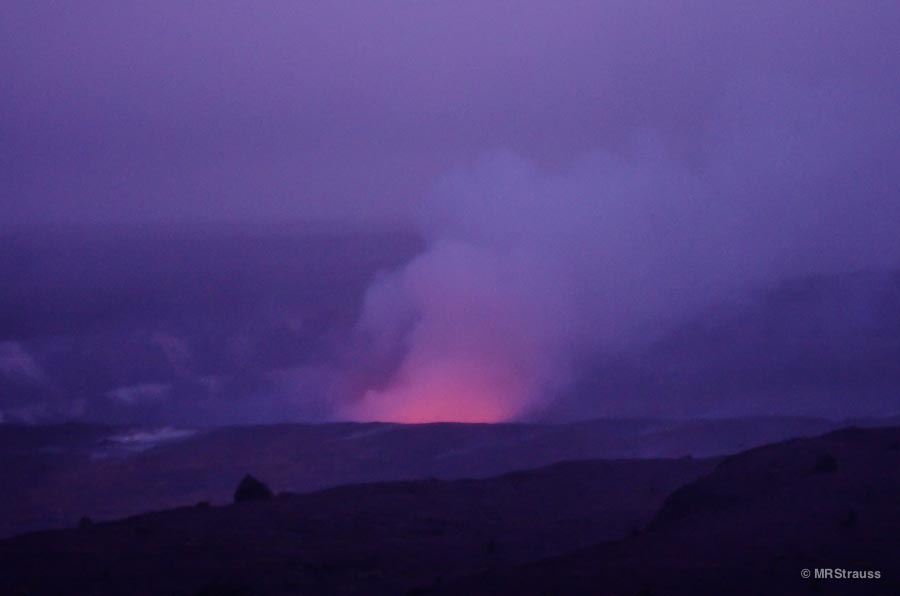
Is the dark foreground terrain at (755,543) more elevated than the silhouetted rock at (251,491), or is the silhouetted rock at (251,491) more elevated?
the silhouetted rock at (251,491)

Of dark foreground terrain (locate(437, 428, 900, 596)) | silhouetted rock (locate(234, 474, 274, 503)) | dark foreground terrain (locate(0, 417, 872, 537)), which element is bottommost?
dark foreground terrain (locate(437, 428, 900, 596))

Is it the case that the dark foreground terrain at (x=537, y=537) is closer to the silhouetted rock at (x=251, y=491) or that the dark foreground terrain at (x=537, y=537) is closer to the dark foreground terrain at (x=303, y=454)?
the silhouetted rock at (x=251, y=491)

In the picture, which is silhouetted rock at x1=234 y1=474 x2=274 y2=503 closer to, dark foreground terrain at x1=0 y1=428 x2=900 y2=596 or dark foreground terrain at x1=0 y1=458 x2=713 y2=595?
dark foreground terrain at x1=0 y1=458 x2=713 y2=595

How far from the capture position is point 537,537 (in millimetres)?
16031

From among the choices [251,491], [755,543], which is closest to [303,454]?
[251,491]

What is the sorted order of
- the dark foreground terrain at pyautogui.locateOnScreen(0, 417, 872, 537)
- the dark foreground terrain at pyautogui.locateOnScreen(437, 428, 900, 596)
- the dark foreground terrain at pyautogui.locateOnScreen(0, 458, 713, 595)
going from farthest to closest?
1. the dark foreground terrain at pyautogui.locateOnScreen(0, 417, 872, 537)
2. the dark foreground terrain at pyautogui.locateOnScreen(0, 458, 713, 595)
3. the dark foreground terrain at pyautogui.locateOnScreen(437, 428, 900, 596)

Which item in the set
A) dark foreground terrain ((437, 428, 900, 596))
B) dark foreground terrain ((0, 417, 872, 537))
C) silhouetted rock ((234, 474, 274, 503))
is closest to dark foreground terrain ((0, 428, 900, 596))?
dark foreground terrain ((437, 428, 900, 596))

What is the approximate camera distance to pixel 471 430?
27.3 m

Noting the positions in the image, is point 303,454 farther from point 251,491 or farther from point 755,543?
point 755,543

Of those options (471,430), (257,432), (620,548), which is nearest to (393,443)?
(471,430)

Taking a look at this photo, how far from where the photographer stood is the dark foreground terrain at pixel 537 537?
10.9 meters

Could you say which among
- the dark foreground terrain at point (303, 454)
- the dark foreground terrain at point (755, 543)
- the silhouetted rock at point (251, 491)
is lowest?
the dark foreground terrain at point (755, 543)

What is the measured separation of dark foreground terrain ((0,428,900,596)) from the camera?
10.9 meters

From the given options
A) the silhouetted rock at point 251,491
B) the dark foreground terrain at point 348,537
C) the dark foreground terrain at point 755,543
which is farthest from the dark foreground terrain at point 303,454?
the dark foreground terrain at point 755,543
